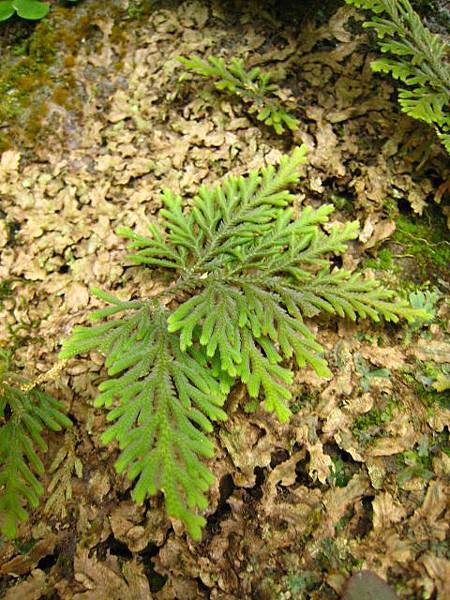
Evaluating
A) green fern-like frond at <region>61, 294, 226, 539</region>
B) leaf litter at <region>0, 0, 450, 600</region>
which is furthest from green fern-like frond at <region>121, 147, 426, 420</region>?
leaf litter at <region>0, 0, 450, 600</region>

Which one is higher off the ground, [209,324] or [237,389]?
[209,324]

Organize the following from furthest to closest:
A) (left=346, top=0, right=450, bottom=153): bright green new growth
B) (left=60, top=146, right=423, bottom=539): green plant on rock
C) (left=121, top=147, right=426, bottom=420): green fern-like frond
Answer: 1. (left=346, top=0, right=450, bottom=153): bright green new growth
2. (left=121, top=147, right=426, bottom=420): green fern-like frond
3. (left=60, top=146, right=423, bottom=539): green plant on rock

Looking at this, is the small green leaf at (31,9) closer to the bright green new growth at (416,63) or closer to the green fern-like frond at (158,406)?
the bright green new growth at (416,63)

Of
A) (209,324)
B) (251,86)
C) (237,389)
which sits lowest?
(237,389)

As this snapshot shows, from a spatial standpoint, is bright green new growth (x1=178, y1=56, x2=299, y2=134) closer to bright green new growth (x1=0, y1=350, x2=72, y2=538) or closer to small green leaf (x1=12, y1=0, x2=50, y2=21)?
small green leaf (x1=12, y1=0, x2=50, y2=21)

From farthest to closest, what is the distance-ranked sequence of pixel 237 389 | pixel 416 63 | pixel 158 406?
pixel 416 63
pixel 237 389
pixel 158 406

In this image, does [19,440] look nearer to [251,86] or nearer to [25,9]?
[251,86]

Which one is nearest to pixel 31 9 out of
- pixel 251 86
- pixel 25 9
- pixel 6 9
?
pixel 25 9
